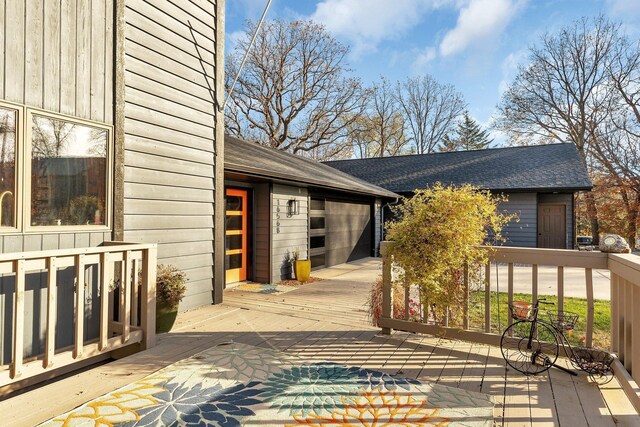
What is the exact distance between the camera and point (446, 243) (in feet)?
10.1

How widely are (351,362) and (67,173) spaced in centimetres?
285

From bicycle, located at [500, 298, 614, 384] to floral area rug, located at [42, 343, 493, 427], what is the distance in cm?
72

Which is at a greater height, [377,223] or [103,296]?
[377,223]

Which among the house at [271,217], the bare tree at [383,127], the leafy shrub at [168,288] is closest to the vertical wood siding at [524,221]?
the house at [271,217]

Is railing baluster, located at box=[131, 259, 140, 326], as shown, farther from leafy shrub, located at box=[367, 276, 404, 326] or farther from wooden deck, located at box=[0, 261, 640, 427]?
leafy shrub, located at box=[367, 276, 404, 326]

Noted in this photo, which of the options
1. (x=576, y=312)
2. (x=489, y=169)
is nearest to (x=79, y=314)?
(x=576, y=312)

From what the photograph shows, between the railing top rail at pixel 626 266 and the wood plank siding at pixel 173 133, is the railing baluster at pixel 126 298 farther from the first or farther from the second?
the railing top rail at pixel 626 266

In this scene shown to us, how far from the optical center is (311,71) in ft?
59.8

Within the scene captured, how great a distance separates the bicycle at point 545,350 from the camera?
259 cm

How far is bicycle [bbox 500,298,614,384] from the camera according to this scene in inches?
102

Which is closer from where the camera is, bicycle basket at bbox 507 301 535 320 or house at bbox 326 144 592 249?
bicycle basket at bbox 507 301 535 320

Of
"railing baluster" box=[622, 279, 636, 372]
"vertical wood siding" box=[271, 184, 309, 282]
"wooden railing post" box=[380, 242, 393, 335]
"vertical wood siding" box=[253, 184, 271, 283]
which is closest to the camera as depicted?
"railing baluster" box=[622, 279, 636, 372]

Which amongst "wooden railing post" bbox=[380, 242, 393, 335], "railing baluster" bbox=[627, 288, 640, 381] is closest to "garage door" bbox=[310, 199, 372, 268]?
"wooden railing post" bbox=[380, 242, 393, 335]

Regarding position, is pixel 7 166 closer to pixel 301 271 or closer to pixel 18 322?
pixel 18 322
